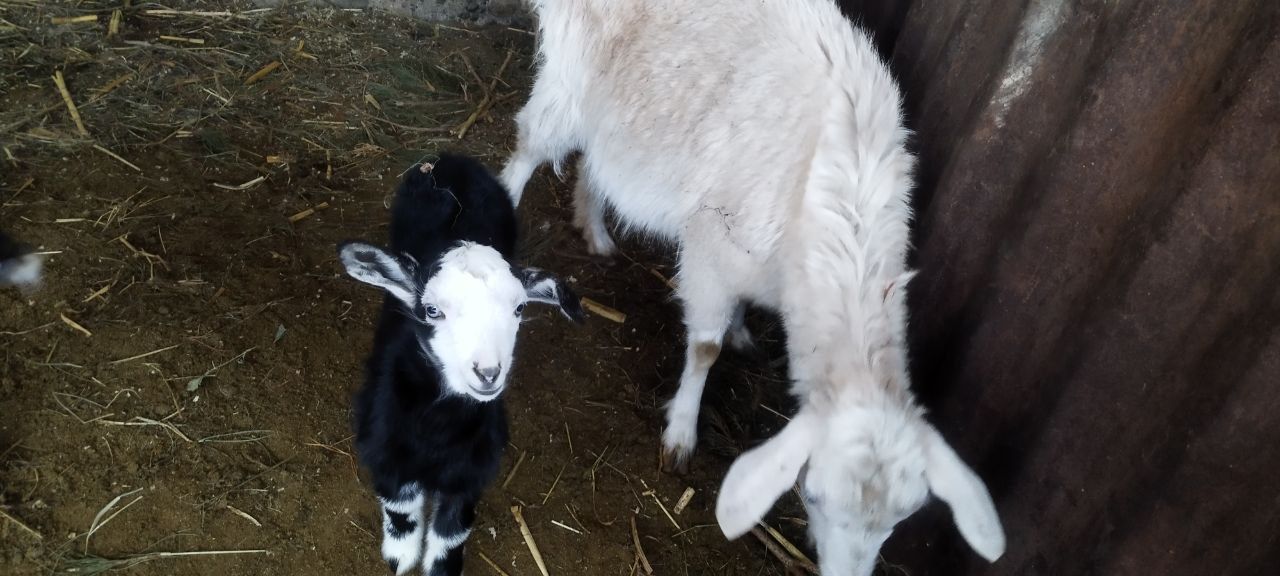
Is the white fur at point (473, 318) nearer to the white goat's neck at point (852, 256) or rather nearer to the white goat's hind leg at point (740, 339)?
the white goat's neck at point (852, 256)

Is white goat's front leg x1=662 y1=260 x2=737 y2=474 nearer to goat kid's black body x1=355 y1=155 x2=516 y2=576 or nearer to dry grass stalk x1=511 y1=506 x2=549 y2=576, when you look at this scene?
dry grass stalk x1=511 y1=506 x2=549 y2=576

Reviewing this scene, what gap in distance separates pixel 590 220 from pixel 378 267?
188 cm

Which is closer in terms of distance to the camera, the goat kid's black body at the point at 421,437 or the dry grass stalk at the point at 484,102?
the goat kid's black body at the point at 421,437

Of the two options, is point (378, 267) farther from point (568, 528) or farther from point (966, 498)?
point (966, 498)

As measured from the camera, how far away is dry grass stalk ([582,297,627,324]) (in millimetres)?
3926

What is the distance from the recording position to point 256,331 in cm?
343

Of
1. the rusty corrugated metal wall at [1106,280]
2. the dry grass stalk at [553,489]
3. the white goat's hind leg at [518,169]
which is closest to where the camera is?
the rusty corrugated metal wall at [1106,280]

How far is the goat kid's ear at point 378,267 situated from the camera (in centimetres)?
240

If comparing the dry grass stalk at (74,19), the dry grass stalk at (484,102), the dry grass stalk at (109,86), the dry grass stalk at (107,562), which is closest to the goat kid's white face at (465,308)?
the dry grass stalk at (107,562)

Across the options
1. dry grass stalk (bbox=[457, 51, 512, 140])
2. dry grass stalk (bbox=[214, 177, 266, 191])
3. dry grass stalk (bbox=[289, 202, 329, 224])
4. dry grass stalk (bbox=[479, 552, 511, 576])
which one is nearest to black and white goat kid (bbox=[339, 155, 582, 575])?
dry grass stalk (bbox=[479, 552, 511, 576])

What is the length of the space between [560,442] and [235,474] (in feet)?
4.15

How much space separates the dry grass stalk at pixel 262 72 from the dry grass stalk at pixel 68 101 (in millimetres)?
840

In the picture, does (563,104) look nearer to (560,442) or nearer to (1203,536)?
(560,442)

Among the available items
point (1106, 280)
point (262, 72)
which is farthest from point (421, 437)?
point (262, 72)
